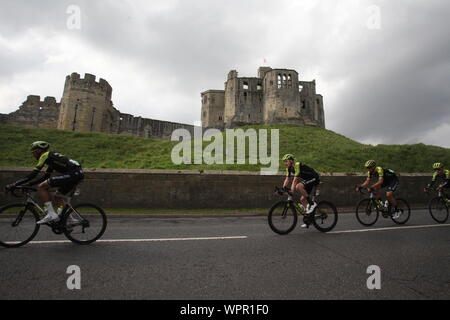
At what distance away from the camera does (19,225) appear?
4637 mm

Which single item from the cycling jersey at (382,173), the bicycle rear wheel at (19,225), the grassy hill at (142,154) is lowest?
the bicycle rear wheel at (19,225)

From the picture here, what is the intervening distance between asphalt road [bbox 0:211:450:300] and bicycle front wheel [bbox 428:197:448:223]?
11.2 ft

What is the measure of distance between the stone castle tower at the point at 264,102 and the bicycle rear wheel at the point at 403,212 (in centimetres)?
4653

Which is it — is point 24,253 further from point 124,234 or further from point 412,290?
point 412,290

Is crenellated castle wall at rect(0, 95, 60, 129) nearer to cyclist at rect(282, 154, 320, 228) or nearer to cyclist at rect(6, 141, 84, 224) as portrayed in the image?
cyclist at rect(6, 141, 84, 224)

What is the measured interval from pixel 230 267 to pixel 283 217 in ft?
9.94

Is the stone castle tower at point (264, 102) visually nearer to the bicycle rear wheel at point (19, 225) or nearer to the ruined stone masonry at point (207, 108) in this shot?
the ruined stone masonry at point (207, 108)

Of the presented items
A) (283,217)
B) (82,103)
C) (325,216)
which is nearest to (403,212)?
(325,216)

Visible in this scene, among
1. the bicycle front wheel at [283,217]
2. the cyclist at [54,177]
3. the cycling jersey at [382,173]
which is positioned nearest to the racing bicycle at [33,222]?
the cyclist at [54,177]

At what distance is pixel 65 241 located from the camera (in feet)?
16.2

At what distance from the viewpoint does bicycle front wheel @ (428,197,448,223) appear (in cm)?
842

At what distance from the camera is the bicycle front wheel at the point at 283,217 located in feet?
19.9

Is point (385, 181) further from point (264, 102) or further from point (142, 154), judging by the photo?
point (264, 102)

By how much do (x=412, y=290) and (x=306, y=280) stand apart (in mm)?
1296
